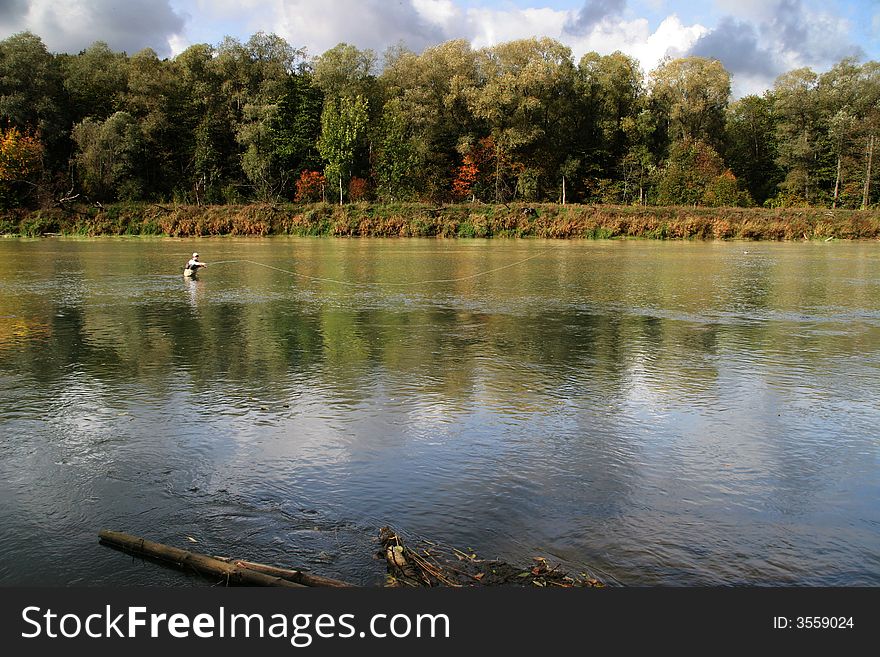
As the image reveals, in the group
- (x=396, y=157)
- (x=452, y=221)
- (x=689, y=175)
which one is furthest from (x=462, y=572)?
(x=689, y=175)

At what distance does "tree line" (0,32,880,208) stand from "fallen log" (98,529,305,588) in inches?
2755

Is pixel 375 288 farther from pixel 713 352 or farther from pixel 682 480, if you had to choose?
pixel 682 480

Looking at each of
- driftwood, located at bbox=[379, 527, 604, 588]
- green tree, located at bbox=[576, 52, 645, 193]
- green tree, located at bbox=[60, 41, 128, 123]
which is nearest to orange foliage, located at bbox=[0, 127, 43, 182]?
green tree, located at bbox=[60, 41, 128, 123]

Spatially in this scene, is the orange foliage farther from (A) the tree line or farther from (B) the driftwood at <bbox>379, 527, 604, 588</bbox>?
(B) the driftwood at <bbox>379, 527, 604, 588</bbox>

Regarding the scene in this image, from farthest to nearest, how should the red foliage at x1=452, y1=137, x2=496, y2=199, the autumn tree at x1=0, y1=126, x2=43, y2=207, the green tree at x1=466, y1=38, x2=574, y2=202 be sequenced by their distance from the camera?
the red foliage at x1=452, y1=137, x2=496, y2=199
the green tree at x1=466, y1=38, x2=574, y2=202
the autumn tree at x1=0, y1=126, x2=43, y2=207

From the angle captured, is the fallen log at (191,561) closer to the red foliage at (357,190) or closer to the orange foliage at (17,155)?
the red foliage at (357,190)

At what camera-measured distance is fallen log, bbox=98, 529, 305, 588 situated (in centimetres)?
546

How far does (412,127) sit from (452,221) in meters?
15.9

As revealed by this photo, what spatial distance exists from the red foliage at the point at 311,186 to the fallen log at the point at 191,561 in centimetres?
7241

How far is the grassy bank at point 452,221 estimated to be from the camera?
63.2 m

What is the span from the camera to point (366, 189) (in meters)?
77.4

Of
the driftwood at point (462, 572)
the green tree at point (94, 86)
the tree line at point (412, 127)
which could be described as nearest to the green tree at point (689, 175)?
the tree line at point (412, 127)

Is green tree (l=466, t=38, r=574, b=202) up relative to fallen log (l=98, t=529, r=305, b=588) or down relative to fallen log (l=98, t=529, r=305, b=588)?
up

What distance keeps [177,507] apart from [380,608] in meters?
2.83
